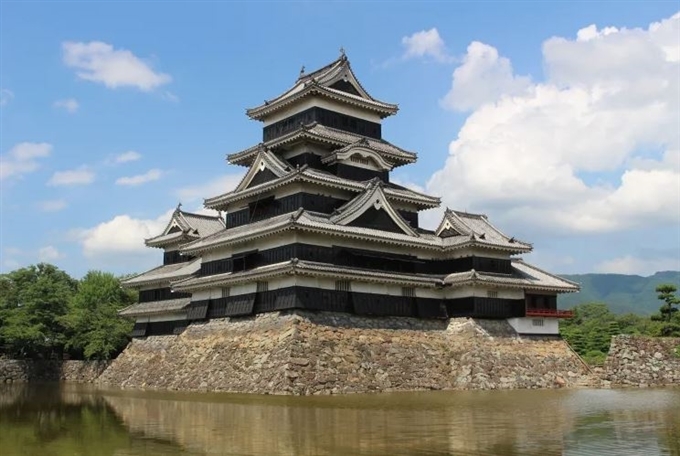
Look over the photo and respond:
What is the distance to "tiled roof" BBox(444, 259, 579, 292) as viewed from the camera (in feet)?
117

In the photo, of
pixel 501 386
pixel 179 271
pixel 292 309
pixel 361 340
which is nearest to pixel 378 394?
pixel 361 340

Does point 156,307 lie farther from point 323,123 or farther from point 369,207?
point 369,207

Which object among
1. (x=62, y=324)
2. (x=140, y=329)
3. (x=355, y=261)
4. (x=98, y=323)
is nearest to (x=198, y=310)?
(x=355, y=261)

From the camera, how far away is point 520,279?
125 ft

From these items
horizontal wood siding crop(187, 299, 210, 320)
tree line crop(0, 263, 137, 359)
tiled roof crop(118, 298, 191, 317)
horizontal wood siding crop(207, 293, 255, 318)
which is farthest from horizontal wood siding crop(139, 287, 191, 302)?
horizontal wood siding crop(207, 293, 255, 318)

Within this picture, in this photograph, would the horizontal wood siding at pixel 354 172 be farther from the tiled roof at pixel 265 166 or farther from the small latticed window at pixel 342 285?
the small latticed window at pixel 342 285

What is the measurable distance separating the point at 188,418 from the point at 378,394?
410 inches

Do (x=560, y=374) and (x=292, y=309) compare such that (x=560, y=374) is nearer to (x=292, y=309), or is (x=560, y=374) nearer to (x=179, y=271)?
(x=292, y=309)

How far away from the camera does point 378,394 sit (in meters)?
28.7

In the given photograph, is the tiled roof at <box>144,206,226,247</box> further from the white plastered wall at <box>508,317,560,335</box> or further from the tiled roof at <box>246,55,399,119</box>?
the white plastered wall at <box>508,317,560,335</box>

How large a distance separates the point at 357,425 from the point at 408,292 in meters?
18.3

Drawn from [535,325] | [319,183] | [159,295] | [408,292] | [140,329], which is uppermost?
[319,183]

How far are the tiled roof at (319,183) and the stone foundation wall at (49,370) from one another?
20310 millimetres

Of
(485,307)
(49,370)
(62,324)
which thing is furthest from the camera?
(49,370)
